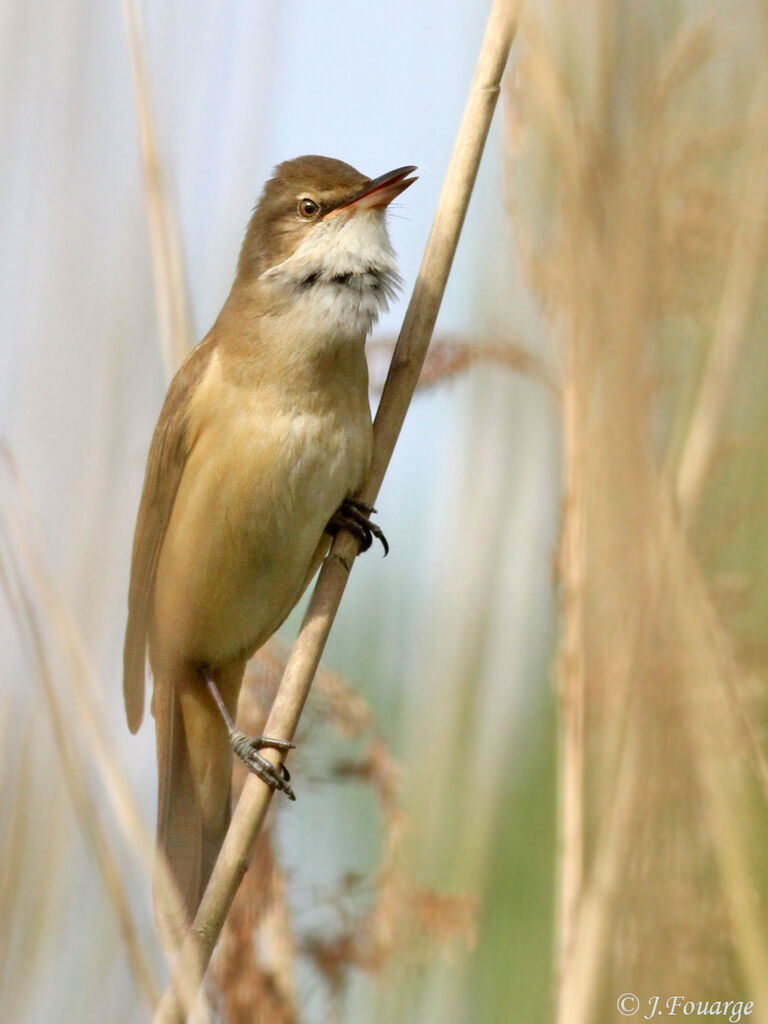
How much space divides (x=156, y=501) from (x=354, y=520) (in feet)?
1.77

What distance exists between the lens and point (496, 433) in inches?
86.5

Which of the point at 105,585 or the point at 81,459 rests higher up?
the point at 81,459

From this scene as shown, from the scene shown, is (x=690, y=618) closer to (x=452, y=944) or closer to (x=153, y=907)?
(x=452, y=944)

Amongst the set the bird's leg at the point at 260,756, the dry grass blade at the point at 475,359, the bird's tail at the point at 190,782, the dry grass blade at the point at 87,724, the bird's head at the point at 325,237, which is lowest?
the bird's tail at the point at 190,782

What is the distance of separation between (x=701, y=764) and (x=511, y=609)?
0.55 meters

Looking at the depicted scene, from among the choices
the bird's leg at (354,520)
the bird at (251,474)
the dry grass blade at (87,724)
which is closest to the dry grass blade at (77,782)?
the dry grass blade at (87,724)

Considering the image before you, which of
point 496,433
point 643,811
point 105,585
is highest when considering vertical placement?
point 496,433

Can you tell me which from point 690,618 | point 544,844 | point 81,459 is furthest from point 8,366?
point 544,844

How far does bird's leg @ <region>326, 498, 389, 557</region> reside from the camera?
7.79 ft

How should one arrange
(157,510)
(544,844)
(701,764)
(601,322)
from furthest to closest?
(157,510)
(544,844)
(601,322)
(701,764)

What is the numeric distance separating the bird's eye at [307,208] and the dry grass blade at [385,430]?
1.74ft

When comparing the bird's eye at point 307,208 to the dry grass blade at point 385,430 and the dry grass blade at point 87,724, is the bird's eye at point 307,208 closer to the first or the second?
the dry grass blade at point 385,430

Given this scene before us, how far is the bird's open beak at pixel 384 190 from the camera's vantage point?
2.25 meters

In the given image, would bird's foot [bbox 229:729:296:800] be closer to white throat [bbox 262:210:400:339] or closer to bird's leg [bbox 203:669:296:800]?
bird's leg [bbox 203:669:296:800]
